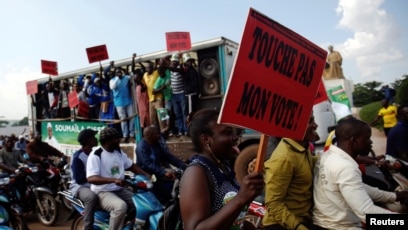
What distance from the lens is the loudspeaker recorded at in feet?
22.4

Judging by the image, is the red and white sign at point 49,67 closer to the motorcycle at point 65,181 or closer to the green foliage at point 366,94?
the motorcycle at point 65,181

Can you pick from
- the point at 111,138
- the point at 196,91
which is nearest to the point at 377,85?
the point at 196,91

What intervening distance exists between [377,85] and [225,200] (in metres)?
45.7

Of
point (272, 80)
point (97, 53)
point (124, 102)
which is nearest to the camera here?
point (272, 80)

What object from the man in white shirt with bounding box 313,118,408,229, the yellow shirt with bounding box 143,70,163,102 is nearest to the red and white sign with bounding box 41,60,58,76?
the yellow shirt with bounding box 143,70,163,102

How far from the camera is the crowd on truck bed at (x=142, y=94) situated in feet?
23.8

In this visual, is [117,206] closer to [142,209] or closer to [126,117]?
[142,209]

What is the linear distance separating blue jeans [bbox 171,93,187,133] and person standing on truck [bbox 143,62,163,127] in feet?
1.27

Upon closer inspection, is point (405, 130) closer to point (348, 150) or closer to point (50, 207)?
point (348, 150)

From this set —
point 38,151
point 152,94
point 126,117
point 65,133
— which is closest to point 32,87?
point 65,133

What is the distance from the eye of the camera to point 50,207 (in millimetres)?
6070

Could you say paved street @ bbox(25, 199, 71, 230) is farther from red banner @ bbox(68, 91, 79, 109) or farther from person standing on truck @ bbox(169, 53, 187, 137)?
red banner @ bbox(68, 91, 79, 109)

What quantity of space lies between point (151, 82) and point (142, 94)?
1.51 ft

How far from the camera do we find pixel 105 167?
12.9 feet
